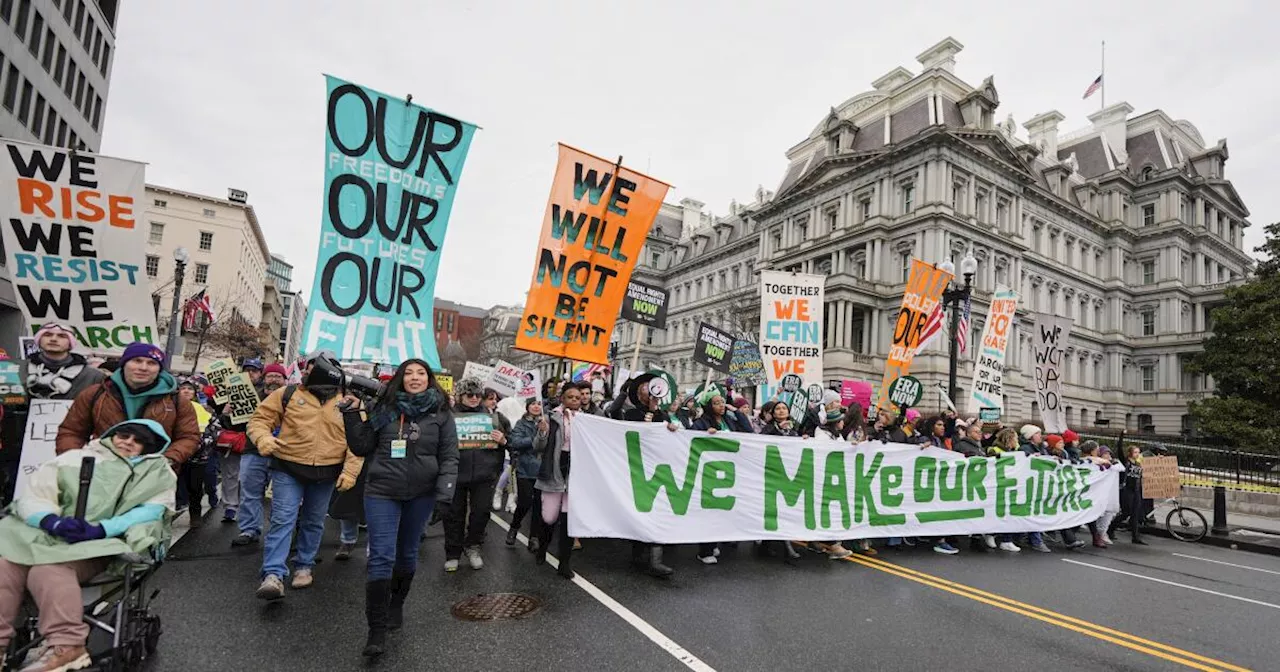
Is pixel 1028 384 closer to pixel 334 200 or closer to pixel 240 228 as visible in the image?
pixel 334 200

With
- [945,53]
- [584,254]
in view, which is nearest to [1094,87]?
[945,53]

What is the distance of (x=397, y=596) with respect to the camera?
4395mm

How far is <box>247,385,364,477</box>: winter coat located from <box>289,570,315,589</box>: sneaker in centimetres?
111

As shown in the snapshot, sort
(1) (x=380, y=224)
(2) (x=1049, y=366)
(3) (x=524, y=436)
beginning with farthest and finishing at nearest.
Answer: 1. (2) (x=1049, y=366)
2. (3) (x=524, y=436)
3. (1) (x=380, y=224)

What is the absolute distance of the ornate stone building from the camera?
4334cm

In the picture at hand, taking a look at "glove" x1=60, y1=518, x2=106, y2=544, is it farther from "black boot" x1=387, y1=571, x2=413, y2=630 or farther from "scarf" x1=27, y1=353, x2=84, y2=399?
"scarf" x1=27, y1=353, x2=84, y2=399

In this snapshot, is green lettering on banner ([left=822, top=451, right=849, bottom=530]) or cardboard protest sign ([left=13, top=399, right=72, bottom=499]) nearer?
cardboard protest sign ([left=13, top=399, right=72, bottom=499])

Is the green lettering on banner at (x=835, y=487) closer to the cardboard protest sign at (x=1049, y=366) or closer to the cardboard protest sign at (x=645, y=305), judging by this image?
the cardboard protest sign at (x=645, y=305)

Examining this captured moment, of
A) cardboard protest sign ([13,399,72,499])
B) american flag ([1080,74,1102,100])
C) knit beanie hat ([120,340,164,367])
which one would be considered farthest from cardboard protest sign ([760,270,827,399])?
american flag ([1080,74,1102,100])

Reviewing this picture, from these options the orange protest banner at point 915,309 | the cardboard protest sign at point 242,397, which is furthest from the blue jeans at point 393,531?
the orange protest banner at point 915,309

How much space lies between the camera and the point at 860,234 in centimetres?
4569

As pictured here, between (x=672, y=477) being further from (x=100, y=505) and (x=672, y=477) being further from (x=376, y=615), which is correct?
(x=100, y=505)

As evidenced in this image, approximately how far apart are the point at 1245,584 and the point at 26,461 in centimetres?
1306

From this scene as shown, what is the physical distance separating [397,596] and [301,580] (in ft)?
5.30
